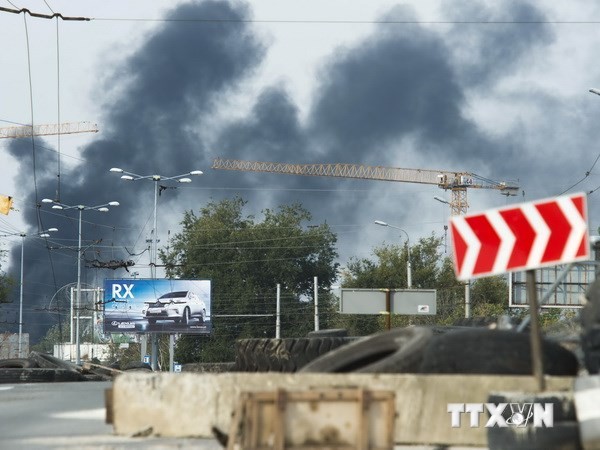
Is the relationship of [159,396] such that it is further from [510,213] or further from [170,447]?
[510,213]

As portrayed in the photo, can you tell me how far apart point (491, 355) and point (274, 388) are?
5.60 feet

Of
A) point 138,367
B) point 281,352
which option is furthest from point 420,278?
point 281,352

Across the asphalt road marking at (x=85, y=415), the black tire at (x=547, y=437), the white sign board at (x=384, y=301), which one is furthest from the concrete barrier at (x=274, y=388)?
the white sign board at (x=384, y=301)

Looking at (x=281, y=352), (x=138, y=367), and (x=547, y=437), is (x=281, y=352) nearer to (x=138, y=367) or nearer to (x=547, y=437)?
(x=547, y=437)

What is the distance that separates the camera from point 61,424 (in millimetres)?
13094

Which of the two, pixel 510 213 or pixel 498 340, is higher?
pixel 510 213

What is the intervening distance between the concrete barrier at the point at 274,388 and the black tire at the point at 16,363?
1599cm

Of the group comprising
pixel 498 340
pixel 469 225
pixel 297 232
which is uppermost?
pixel 297 232

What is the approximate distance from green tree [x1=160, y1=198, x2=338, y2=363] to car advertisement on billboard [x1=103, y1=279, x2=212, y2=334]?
1214 inches

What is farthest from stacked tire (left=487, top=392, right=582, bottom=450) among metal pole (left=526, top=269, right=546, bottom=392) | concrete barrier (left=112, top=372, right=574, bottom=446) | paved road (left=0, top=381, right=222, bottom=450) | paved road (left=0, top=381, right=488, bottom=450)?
paved road (left=0, top=381, right=222, bottom=450)

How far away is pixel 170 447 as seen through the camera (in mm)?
10203

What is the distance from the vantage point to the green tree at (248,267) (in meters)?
133

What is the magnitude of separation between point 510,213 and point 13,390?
1136 cm

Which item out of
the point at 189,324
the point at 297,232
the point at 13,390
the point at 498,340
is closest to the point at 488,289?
the point at 189,324
